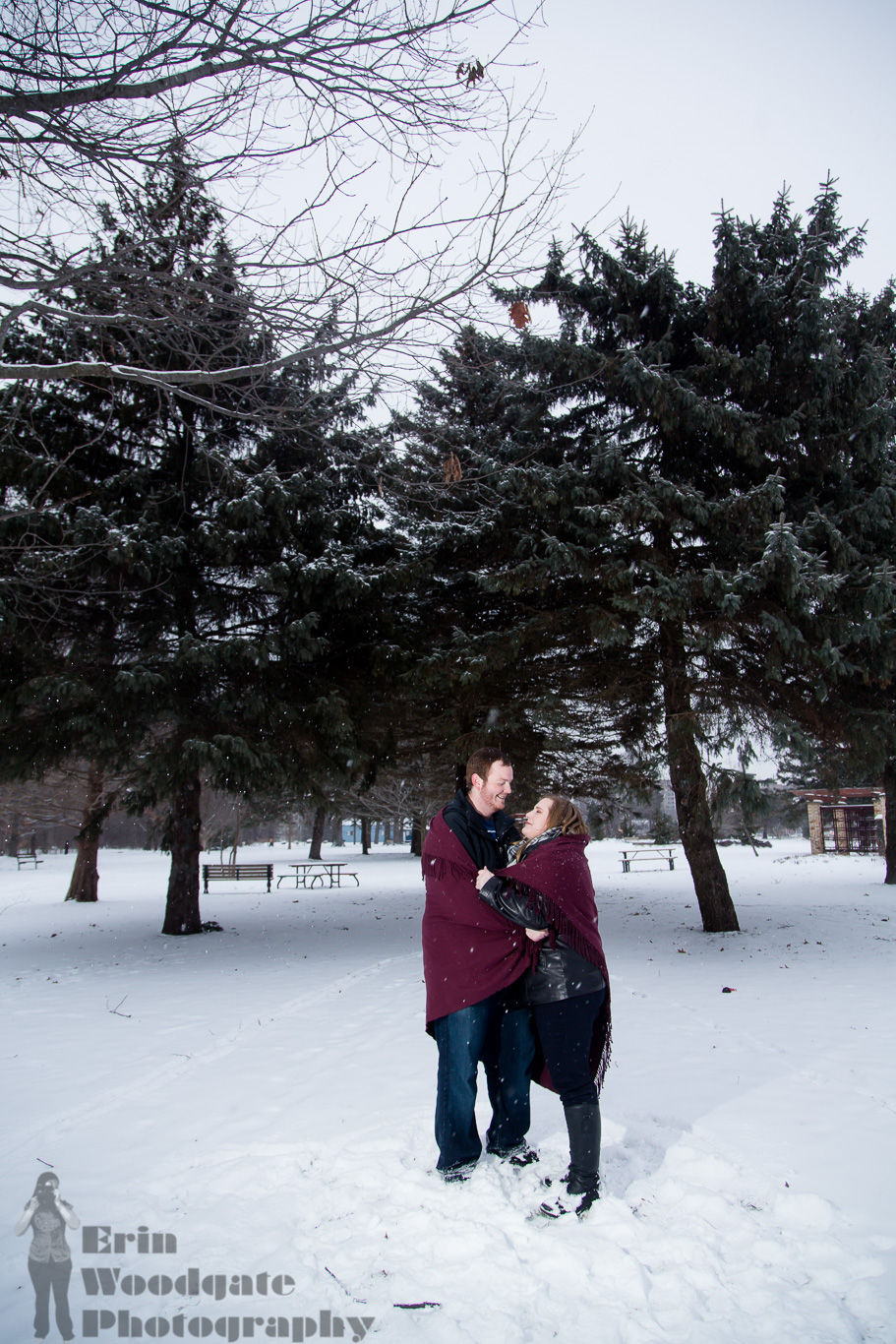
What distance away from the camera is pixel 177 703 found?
9703mm

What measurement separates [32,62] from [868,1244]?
22.5 ft

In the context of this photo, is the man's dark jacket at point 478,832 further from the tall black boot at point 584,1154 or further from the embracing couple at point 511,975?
the tall black boot at point 584,1154

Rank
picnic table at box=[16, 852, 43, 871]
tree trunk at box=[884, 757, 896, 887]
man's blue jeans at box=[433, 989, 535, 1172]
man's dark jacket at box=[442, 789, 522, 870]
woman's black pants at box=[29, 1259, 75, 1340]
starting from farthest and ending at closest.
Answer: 1. picnic table at box=[16, 852, 43, 871]
2. tree trunk at box=[884, 757, 896, 887]
3. man's dark jacket at box=[442, 789, 522, 870]
4. man's blue jeans at box=[433, 989, 535, 1172]
5. woman's black pants at box=[29, 1259, 75, 1340]

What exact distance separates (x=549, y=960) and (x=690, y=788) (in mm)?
7328

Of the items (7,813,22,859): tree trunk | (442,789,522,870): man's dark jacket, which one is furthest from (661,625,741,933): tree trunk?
(7,813,22,859): tree trunk

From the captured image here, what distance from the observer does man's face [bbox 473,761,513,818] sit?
136 inches

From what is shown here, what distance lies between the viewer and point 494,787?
11.3 ft

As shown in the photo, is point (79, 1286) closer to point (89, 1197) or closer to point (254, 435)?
point (89, 1197)

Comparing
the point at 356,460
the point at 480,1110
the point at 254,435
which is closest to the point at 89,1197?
the point at 480,1110

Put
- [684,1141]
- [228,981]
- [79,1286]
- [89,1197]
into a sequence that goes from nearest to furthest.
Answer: [79,1286] → [89,1197] → [684,1141] → [228,981]

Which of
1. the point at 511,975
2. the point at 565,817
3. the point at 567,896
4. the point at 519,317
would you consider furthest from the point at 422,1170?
the point at 519,317

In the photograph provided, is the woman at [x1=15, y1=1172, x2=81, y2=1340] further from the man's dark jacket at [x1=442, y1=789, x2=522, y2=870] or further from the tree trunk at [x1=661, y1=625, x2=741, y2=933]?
the tree trunk at [x1=661, y1=625, x2=741, y2=933]

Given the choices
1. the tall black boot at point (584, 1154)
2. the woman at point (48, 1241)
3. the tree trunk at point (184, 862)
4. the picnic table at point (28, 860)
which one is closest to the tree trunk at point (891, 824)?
the tree trunk at point (184, 862)

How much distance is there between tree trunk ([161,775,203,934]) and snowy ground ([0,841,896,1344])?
394 cm
